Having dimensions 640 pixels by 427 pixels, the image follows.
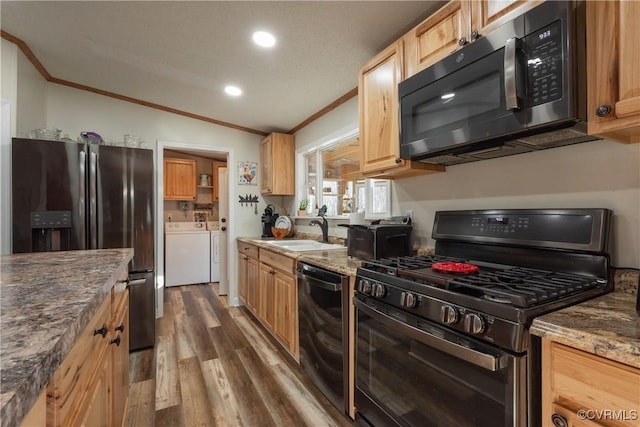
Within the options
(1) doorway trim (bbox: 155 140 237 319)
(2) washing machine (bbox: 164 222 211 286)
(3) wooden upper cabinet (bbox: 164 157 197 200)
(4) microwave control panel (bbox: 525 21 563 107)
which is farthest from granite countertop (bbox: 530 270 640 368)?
(3) wooden upper cabinet (bbox: 164 157 197 200)

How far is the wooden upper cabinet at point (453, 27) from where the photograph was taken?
46.4 inches

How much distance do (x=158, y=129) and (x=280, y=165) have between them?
147 cm

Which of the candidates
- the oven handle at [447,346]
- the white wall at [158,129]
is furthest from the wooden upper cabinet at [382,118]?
the white wall at [158,129]

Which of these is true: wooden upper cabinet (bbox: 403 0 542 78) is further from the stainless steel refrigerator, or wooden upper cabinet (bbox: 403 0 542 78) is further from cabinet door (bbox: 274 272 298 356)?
→ the stainless steel refrigerator

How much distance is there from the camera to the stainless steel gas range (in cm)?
86

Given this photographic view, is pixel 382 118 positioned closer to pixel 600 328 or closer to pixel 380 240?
pixel 380 240

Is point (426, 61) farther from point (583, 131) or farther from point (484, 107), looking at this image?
point (583, 131)

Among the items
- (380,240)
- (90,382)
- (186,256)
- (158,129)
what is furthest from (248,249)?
(90,382)

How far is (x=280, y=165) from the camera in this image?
372 centimetres

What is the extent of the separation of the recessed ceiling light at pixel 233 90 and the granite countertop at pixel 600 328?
280 centimetres

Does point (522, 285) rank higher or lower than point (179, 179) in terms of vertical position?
lower

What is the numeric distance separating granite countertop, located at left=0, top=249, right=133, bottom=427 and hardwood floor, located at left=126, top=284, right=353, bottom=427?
1.07 metres

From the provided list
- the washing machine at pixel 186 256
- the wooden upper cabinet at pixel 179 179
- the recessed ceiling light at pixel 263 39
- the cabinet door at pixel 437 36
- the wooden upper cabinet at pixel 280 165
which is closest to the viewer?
the cabinet door at pixel 437 36

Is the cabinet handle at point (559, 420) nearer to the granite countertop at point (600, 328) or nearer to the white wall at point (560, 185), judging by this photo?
the granite countertop at point (600, 328)
